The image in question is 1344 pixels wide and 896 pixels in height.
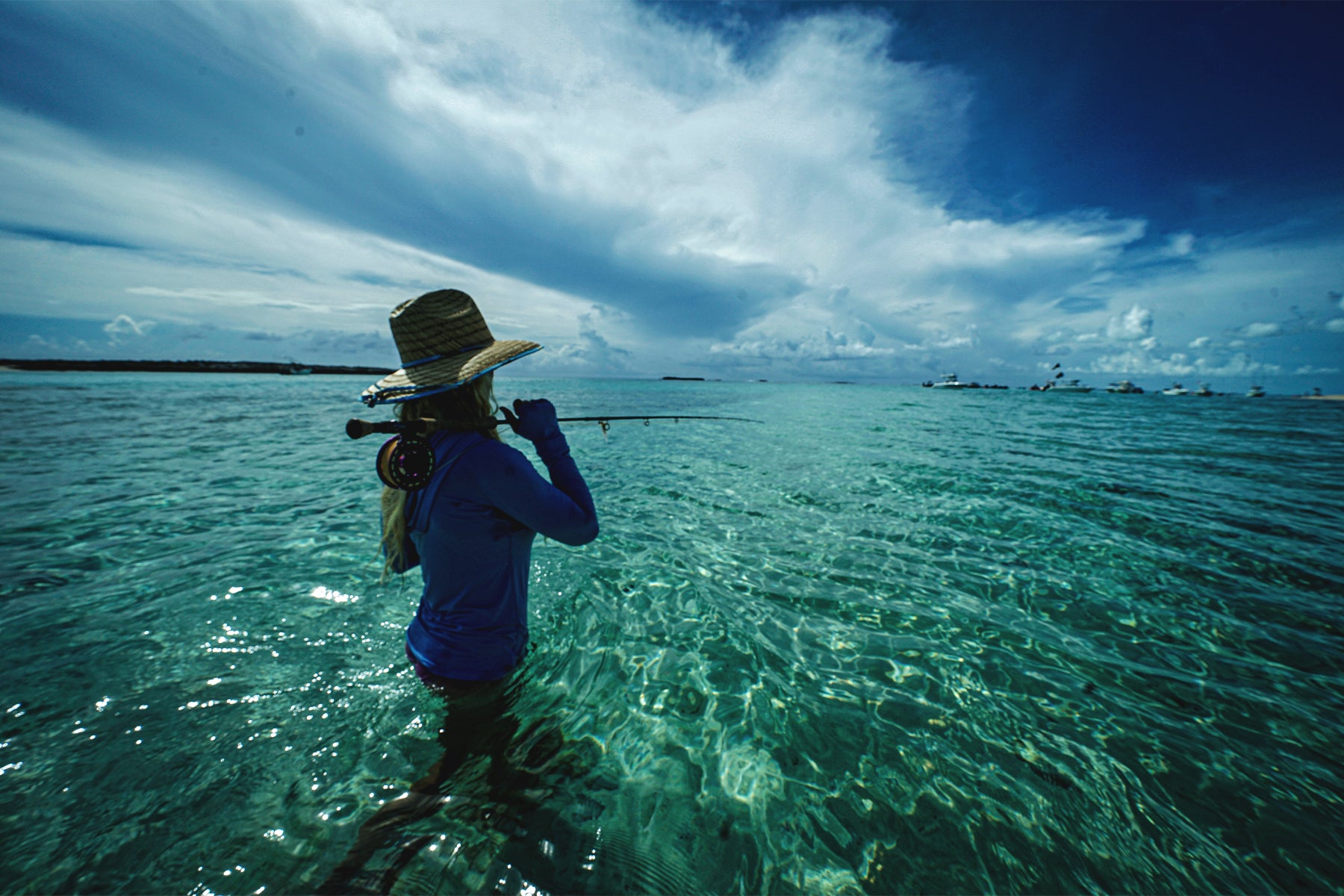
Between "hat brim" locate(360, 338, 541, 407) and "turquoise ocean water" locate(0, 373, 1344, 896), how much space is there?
274 cm

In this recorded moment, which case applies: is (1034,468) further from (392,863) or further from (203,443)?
Answer: (203,443)

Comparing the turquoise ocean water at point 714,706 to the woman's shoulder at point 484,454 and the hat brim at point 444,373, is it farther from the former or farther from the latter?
the hat brim at point 444,373

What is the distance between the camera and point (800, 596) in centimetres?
671

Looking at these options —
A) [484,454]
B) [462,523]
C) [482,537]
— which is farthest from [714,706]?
[484,454]

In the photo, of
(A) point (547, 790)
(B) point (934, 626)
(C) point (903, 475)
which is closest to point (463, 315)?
(A) point (547, 790)

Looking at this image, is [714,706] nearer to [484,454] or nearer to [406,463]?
[484,454]

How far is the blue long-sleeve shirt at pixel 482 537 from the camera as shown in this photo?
2586mm

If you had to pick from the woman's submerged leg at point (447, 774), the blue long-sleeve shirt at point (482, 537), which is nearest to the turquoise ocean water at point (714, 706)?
the woman's submerged leg at point (447, 774)

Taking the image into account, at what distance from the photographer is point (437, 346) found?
2.97 meters

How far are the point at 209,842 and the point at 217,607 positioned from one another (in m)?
4.04

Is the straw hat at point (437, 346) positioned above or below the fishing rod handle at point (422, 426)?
above

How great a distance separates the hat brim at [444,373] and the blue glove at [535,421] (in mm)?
349

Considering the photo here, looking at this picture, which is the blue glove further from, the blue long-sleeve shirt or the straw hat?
the straw hat

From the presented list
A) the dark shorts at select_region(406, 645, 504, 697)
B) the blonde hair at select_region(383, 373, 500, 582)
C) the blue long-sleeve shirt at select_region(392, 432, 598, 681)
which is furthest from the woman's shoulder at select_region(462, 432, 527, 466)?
the dark shorts at select_region(406, 645, 504, 697)
